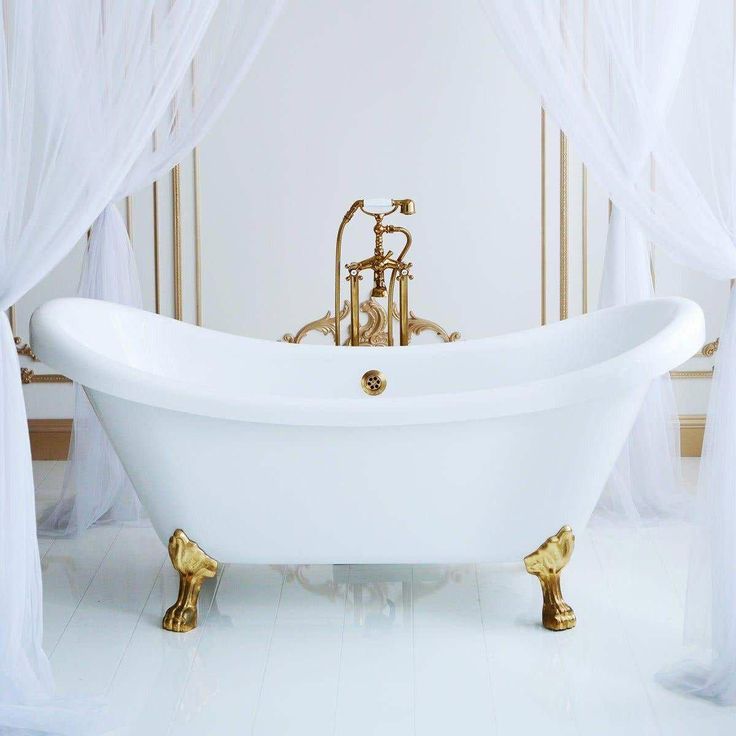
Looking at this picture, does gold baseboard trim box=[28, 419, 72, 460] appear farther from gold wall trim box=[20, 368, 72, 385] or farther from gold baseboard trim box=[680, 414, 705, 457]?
gold baseboard trim box=[680, 414, 705, 457]

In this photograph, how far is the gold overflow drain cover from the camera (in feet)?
11.3

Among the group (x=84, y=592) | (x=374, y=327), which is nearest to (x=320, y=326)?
(x=374, y=327)

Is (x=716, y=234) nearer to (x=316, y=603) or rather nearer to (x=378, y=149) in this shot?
(x=316, y=603)

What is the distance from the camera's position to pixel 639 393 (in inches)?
111

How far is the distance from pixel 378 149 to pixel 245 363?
3.71ft

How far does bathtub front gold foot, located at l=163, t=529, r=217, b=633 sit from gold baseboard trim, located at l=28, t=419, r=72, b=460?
1704 millimetres

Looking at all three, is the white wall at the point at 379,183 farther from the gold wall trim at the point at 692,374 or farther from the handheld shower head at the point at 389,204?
the handheld shower head at the point at 389,204

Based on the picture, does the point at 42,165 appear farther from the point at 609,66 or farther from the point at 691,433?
the point at 691,433

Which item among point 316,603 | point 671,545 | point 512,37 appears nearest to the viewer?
point 512,37

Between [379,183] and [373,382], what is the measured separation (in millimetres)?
1031

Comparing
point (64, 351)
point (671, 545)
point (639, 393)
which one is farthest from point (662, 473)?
point (64, 351)

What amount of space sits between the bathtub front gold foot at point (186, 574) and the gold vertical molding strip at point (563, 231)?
191cm

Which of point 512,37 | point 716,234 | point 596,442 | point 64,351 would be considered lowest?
point 596,442

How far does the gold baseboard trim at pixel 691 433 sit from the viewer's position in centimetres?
439
